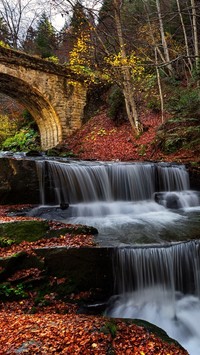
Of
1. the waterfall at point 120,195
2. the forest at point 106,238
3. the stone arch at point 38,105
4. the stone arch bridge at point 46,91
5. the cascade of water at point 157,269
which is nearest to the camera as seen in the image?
the forest at point 106,238

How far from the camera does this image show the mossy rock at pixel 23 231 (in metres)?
3.99

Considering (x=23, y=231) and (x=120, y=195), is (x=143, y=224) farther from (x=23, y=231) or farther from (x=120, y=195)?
(x=23, y=231)

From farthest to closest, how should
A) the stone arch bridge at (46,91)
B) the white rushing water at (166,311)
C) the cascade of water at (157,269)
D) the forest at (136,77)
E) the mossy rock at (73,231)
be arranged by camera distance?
the stone arch bridge at (46,91) → the forest at (136,77) → the mossy rock at (73,231) → the cascade of water at (157,269) → the white rushing water at (166,311)

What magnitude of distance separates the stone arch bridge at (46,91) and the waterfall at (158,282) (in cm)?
1131

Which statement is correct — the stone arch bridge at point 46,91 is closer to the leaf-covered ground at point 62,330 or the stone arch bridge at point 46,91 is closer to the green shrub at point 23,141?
the green shrub at point 23,141

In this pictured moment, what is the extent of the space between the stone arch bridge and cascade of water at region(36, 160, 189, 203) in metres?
7.20

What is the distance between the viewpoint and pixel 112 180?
768cm

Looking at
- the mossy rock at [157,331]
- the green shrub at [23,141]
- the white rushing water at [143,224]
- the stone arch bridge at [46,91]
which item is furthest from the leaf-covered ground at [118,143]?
the mossy rock at [157,331]

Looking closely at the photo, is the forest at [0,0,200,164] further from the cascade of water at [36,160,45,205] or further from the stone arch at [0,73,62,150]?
the cascade of water at [36,160,45,205]

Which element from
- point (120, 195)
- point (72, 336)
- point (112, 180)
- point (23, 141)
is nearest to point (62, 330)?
point (72, 336)

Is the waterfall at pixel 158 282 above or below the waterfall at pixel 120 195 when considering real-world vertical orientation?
below

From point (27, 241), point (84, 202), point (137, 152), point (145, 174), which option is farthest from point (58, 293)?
point (137, 152)

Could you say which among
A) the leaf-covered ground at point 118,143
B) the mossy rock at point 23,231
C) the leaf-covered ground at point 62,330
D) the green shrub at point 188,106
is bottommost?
the leaf-covered ground at point 62,330

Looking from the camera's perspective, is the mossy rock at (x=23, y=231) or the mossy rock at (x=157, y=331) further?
the mossy rock at (x=23, y=231)
